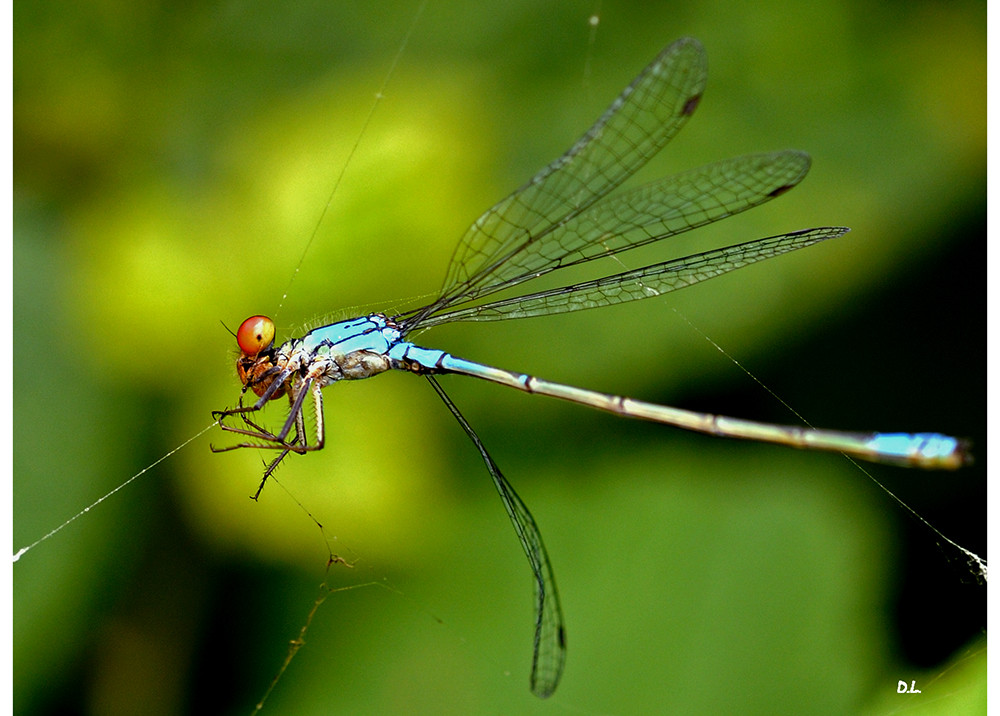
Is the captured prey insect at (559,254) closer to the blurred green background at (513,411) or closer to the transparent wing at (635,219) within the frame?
the transparent wing at (635,219)

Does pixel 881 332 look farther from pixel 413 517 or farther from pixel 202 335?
pixel 202 335

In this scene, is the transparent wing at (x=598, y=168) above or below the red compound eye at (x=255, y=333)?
above

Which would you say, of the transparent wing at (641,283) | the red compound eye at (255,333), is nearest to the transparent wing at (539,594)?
the transparent wing at (641,283)

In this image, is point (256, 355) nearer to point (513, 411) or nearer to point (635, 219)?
point (513, 411)

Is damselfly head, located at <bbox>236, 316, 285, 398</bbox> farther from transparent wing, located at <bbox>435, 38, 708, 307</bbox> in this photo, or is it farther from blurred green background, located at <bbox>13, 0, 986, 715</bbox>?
transparent wing, located at <bbox>435, 38, 708, 307</bbox>

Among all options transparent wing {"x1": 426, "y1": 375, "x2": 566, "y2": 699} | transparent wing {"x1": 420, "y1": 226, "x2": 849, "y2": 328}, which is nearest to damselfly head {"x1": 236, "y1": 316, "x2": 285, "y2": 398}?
transparent wing {"x1": 426, "y1": 375, "x2": 566, "y2": 699}

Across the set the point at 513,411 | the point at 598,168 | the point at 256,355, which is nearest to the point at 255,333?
the point at 256,355
